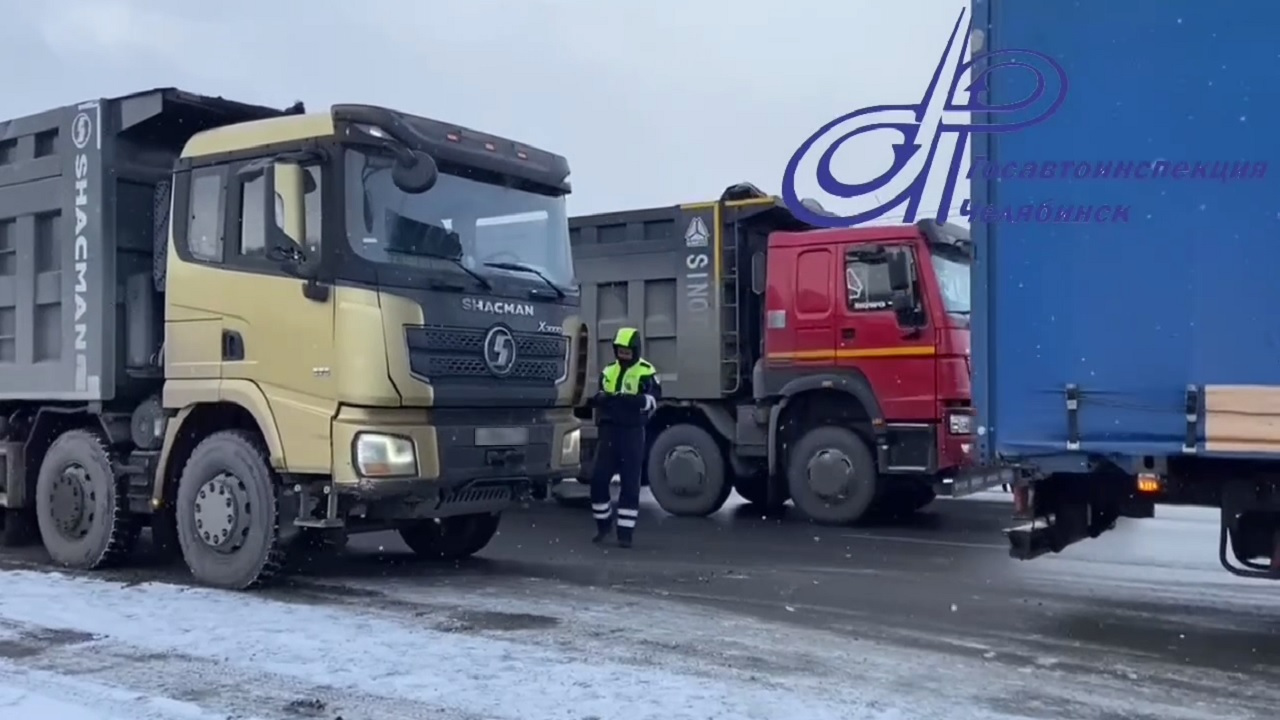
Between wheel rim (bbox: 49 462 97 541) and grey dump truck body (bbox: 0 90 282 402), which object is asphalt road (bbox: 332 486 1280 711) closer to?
wheel rim (bbox: 49 462 97 541)

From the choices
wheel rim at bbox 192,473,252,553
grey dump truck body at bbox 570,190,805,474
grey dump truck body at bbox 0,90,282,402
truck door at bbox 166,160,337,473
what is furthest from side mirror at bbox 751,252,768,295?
wheel rim at bbox 192,473,252,553

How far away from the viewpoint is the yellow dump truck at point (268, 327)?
6.95 m

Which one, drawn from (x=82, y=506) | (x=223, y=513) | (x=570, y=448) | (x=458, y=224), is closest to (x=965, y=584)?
(x=570, y=448)

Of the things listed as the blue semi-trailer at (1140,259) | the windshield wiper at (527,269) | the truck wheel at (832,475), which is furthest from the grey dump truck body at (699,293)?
the blue semi-trailer at (1140,259)

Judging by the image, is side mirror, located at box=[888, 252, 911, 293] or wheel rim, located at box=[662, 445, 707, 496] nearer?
side mirror, located at box=[888, 252, 911, 293]

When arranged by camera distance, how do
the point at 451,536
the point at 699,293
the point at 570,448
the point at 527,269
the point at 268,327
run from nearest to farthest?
the point at 268,327 < the point at 527,269 < the point at 570,448 < the point at 451,536 < the point at 699,293

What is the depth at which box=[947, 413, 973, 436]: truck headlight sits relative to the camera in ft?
33.5

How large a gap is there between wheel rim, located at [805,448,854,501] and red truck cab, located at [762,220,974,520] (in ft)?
0.04

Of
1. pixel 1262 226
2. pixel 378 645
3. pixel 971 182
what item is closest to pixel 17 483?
pixel 378 645

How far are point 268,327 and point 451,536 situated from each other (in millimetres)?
2534

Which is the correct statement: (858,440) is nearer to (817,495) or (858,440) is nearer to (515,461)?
(817,495)

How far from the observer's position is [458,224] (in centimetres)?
750

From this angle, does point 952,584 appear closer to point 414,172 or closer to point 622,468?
point 622,468

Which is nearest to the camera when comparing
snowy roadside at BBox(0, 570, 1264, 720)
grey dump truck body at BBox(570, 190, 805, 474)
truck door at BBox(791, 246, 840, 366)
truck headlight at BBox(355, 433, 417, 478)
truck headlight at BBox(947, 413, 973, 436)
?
snowy roadside at BBox(0, 570, 1264, 720)
